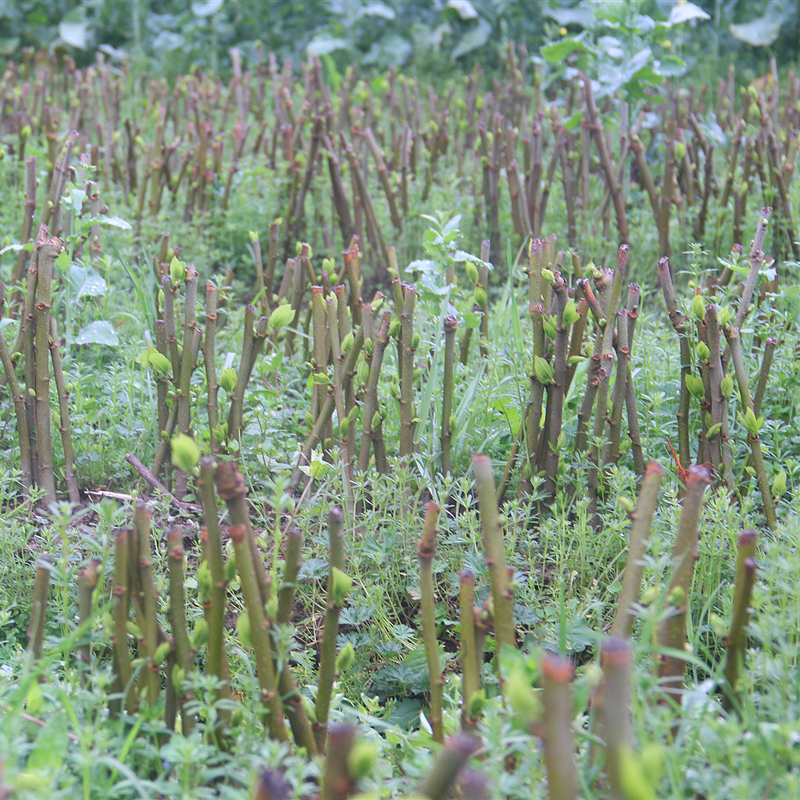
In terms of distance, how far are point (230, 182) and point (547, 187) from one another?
4.70ft

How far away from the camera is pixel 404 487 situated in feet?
6.39

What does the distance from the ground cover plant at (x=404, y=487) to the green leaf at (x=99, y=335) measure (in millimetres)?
13

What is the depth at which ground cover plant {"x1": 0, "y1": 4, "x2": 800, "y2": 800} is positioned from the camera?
1.14 metres

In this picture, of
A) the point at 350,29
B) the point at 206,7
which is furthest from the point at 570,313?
the point at 206,7

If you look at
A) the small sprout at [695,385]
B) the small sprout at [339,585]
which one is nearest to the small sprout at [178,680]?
the small sprout at [339,585]

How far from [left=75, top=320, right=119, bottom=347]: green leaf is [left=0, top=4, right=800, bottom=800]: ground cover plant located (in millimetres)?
13

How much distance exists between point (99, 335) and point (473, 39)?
239 inches

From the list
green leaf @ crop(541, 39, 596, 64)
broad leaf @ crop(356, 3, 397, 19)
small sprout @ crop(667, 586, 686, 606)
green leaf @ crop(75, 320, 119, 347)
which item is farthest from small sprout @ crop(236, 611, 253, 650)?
broad leaf @ crop(356, 3, 397, 19)

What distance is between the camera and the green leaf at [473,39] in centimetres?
739

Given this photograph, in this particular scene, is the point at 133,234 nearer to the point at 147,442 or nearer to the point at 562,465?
the point at 147,442

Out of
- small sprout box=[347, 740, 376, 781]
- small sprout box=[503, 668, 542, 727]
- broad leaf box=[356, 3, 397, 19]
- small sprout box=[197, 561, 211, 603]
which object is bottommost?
small sprout box=[347, 740, 376, 781]

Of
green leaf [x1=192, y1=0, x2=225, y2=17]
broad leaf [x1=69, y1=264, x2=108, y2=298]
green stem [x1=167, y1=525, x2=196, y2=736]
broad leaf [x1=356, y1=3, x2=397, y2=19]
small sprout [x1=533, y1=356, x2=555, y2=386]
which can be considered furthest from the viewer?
green leaf [x1=192, y1=0, x2=225, y2=17]

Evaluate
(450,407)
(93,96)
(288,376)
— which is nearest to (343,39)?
(93,96)

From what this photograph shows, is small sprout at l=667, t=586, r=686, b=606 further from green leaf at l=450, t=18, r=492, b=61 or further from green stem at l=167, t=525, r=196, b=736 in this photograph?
green leaf at l=450, t=18, r=492, b=61
